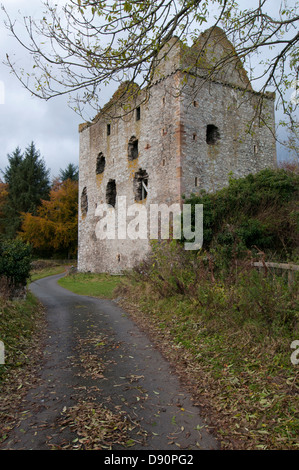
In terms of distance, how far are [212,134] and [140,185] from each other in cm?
491

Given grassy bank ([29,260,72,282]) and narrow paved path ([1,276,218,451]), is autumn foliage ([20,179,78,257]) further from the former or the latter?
narrow paved path ([1,276,218,451])

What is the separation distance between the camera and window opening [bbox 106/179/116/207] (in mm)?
21109

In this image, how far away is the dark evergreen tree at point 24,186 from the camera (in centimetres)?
3628

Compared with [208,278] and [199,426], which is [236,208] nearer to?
[208,278]

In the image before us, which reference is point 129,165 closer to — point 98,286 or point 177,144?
point 177,144

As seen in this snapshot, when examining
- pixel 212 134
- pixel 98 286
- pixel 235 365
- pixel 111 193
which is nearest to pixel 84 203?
pixel 111 193

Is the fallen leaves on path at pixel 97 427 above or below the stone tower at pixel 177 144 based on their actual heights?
below

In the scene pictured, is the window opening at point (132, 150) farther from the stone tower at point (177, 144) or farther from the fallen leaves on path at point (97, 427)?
the fallen leaves on path at point (97, 427)

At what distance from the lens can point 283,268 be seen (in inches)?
233

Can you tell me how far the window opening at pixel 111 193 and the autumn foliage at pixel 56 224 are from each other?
42.0 ft

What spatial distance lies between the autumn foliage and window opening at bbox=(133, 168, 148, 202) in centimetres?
1637

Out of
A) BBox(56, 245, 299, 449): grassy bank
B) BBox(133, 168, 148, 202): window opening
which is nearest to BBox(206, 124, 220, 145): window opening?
BBox(133, 168, 148, 202): window opening

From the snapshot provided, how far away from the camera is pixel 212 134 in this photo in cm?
1659

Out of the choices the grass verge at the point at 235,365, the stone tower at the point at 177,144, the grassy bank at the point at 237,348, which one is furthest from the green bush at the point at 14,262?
the stone tower at the point at 177,144
